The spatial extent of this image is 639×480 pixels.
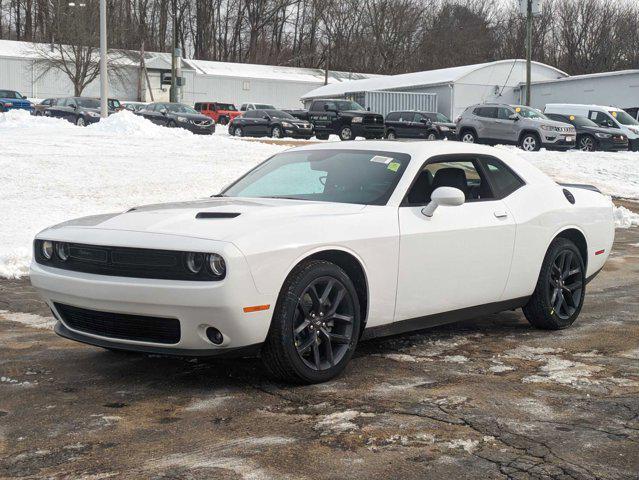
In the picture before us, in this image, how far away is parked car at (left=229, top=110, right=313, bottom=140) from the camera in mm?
35656

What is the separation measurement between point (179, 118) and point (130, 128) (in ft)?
38.1

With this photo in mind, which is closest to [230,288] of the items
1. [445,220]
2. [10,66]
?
[445,220]

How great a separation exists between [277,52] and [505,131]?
60.7 m

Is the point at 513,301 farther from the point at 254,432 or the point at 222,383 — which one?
the point at 254,432

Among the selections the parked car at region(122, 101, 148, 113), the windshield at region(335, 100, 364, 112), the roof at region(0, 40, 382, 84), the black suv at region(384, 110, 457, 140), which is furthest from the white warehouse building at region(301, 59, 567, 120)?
the windshield at region(335, 100, 364, 112)

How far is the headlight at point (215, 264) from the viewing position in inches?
187

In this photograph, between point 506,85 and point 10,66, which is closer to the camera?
point 506,85

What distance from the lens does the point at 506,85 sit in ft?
183

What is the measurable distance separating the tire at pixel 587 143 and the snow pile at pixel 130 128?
15.6 meters

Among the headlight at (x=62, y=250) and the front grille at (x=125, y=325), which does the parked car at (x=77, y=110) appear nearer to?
the headlight at (x=62, y=250)

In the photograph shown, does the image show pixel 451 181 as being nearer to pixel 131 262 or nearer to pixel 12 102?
pixel 131 262

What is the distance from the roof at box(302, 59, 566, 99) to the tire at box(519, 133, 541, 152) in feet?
71.4

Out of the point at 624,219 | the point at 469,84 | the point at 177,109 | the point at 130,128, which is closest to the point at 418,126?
the point at 177,109

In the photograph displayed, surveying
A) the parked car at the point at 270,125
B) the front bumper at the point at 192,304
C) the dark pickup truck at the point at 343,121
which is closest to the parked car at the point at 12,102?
the parked car at the point at 270,125
